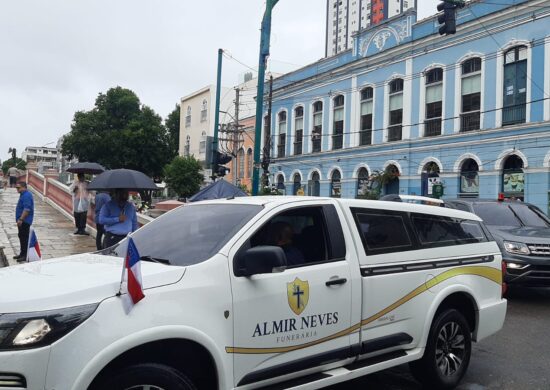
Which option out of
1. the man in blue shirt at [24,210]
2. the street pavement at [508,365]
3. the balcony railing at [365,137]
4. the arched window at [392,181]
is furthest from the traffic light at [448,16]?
the balcony railing at [365,137]

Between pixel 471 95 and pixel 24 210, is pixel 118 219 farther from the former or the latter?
pixel 471 95

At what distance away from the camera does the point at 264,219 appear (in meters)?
3.74

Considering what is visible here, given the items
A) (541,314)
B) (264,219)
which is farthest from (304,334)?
(541,314)

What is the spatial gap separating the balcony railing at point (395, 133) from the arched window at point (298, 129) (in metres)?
7.17

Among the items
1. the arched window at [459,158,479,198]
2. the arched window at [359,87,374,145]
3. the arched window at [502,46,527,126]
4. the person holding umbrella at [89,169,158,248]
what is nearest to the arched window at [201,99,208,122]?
the arched window at [359,87,374,145]

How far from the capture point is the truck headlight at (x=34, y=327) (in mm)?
2633

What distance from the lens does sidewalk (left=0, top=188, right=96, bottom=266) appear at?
10.9 meters

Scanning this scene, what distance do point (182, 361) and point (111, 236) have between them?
441 centimetres

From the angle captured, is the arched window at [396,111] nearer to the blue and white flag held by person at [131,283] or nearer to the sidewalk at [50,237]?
the sidewalk at [50,237]

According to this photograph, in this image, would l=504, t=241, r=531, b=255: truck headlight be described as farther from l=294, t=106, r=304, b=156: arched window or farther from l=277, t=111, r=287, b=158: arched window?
l=277, t=111, r=287, b=158: arched window

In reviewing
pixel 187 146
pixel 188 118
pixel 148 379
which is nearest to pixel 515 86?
pixel 148 379

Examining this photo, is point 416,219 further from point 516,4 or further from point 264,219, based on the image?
point 516,4

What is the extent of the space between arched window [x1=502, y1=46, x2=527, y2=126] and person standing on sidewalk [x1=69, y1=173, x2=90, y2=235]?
15620 mm

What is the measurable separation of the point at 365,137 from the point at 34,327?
2518 cm
